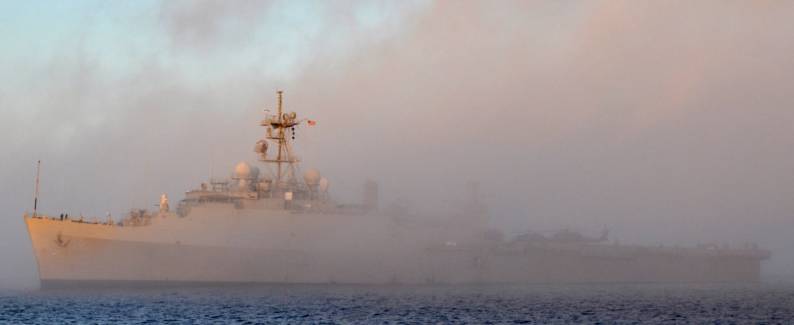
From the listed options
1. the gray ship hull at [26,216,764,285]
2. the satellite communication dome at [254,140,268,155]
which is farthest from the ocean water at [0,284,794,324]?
the satellite communication dome at [254,140,268,155]

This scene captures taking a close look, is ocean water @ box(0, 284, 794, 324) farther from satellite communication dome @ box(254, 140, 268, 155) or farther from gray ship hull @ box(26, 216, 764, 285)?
satellite communication dome @ box(254, 140, 268, 155)

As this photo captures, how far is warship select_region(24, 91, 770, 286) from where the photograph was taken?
52.0 metres

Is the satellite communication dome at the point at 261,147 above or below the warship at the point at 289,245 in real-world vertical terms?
above

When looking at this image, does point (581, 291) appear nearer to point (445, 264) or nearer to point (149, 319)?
point (445, 264)

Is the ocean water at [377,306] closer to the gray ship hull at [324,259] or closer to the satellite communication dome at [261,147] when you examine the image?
the gray ship hull at [324,259]

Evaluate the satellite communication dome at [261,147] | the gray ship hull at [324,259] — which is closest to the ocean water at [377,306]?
the gray ship hull at [324,259]

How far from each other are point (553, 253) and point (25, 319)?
37340mm

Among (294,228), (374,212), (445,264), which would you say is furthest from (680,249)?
(294,228)

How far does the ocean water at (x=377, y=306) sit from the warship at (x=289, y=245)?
4.00 feet

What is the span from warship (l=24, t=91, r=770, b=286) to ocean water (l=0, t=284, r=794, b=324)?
4.00ft

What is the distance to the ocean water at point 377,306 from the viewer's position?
38.3m

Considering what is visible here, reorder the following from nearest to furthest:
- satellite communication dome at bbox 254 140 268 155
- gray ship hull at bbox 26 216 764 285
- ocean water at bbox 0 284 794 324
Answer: ocean water at bbox 0 284 794 324 → gray ship hull at bbox 26 216 764 285 → satellite communication dome at bbox 254 140 268 155

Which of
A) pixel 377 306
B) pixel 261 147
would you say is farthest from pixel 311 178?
pixel 377 306

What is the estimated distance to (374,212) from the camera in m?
57.8
